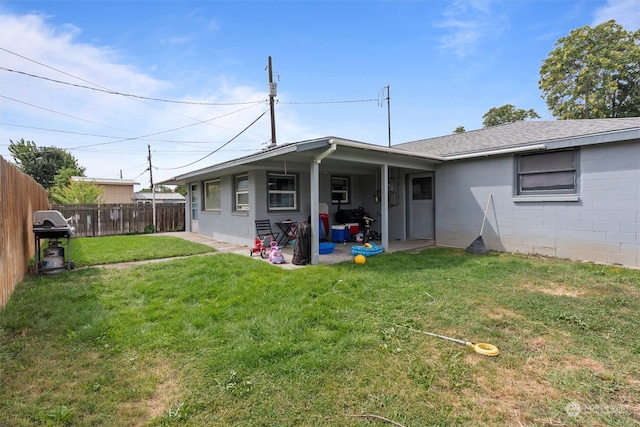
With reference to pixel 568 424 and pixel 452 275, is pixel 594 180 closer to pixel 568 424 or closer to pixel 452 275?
pixel 452 275

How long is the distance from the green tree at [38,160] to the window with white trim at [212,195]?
2261cm

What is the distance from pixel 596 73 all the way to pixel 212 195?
842 inches

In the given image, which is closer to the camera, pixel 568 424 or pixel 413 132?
pixel 568 424

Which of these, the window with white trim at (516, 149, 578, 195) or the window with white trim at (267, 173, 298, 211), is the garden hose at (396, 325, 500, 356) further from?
the window with white trim at (267, 173, 298, 211)

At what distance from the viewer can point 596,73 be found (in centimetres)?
1698

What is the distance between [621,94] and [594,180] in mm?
16451

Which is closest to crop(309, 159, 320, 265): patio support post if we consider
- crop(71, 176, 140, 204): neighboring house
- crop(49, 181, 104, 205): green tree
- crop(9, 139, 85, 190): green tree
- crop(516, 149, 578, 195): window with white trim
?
crop(516, 149, 578, 195): window with white trim

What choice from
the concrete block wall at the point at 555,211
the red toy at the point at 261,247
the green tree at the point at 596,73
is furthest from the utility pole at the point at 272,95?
the green tree at the point at 596,73

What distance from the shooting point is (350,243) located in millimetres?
9477

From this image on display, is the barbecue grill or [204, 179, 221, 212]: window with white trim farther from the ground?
[204, 179, 221, 212]: window with white trim

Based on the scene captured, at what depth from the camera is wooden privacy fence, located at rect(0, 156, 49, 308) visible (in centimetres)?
391

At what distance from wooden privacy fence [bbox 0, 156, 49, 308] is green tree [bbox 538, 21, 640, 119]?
77.6ft

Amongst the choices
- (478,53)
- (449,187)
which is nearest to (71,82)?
(449,187)

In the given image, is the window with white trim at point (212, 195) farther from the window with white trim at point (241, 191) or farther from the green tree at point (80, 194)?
the green tree at point (80, 194)
